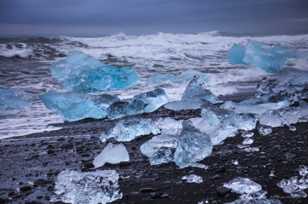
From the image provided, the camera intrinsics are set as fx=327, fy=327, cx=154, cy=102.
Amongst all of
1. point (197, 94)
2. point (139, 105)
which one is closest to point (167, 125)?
point (139, 105)

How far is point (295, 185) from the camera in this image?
2715 mm

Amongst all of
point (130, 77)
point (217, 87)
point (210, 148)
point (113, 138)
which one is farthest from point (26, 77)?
point (210, 148)

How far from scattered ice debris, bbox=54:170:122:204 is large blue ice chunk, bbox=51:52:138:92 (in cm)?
539

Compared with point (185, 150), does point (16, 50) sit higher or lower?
higher

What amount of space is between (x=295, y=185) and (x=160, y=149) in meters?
1.47

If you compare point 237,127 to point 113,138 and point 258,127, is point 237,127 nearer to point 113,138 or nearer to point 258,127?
point 258,127

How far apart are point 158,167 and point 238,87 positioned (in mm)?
6203

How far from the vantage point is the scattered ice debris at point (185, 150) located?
3.47m

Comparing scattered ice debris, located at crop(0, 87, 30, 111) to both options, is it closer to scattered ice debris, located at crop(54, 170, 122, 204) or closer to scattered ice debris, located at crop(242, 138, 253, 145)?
scattered ice debris, located at crop(54, 170, 122, 204)

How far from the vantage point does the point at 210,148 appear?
146 inches

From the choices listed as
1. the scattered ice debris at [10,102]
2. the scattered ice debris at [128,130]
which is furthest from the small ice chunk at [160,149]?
the scattered ice debris at [10,102]

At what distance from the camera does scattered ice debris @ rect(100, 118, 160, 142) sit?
459cm

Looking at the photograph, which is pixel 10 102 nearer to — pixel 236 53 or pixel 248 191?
pixel 248 191

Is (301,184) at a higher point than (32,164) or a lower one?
higher
